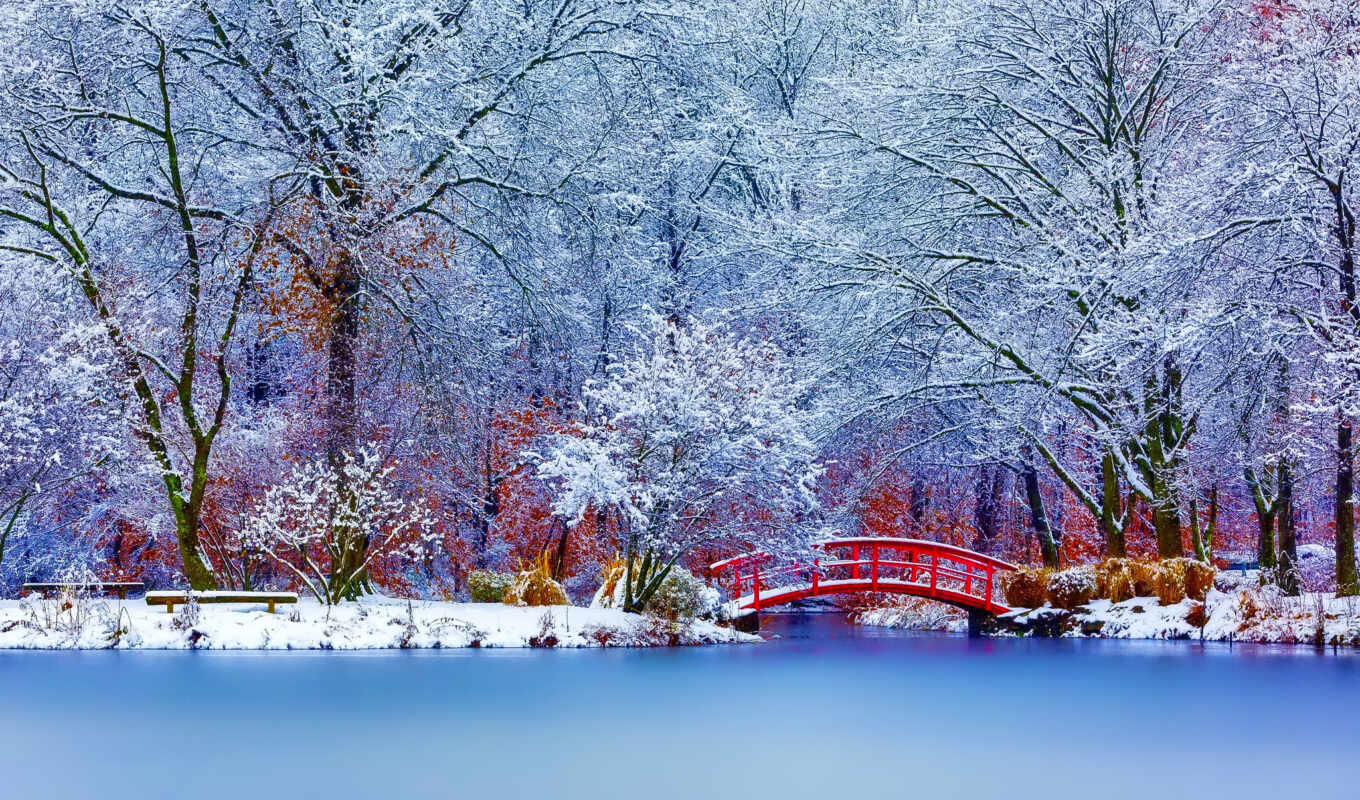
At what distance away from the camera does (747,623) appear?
18.0 m

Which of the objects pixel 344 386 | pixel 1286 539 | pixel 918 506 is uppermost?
pixel 344 386

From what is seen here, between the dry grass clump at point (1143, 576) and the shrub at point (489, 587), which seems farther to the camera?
the dry grass clump at point (1143, 576)

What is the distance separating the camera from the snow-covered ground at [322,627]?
555 inches

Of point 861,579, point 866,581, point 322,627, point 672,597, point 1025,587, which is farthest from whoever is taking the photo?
point 861,579

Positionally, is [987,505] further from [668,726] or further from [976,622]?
[668,726]

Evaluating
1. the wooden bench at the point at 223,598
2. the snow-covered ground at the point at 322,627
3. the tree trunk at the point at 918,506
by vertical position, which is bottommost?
the snow-covered ground at the point at 322,627

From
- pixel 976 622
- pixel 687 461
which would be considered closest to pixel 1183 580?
pixel 976 622

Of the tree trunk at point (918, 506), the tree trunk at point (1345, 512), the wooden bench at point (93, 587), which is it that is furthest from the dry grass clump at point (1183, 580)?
the wooden bench at point (93, 587)

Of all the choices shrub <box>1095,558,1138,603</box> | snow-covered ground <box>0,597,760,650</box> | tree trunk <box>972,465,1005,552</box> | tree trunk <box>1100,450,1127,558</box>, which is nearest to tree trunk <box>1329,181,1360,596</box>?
shrub <box>1095,558,1138,603</box>

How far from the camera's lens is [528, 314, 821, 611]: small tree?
15438 millimetres

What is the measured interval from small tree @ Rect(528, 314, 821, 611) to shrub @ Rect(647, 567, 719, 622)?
5.1 inches

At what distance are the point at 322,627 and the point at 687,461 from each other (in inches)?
162

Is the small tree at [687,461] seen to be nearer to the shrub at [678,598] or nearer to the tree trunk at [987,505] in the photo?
A: the shrub at [678,598]

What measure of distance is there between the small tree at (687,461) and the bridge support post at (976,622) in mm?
4188
